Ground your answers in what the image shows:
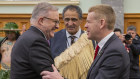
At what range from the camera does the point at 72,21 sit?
3.81m

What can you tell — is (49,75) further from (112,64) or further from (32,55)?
(112,64)

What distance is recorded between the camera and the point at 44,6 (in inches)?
97.7

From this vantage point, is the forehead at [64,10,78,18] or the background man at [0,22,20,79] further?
the background man at [0,22,20,79]

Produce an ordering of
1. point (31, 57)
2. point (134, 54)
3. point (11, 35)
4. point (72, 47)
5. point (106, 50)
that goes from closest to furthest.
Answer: point (31, 57), point (106, 50), point (72, 47), point (11, 35), point (134, 54)

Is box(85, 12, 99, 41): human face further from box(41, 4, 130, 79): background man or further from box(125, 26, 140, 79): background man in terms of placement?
box(125, 26, 140, 79): background man

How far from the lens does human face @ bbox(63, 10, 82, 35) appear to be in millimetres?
3807

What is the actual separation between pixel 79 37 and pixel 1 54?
242 centimetres

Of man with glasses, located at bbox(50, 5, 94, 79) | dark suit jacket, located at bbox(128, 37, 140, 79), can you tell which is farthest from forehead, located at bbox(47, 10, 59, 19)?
dark suit jacket, located at bbox(128, 37, 140, 79)

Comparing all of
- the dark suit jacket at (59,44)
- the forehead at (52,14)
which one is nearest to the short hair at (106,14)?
the forehead at (52,14)

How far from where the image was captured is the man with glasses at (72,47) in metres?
3.35

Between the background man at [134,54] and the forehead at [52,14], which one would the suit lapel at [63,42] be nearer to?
the forehead at [52,14]

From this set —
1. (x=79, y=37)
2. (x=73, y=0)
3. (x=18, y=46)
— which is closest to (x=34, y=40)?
(x=18, y=46)

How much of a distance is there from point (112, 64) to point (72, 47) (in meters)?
1.26

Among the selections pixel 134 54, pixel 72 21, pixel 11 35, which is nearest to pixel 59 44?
pixel 72 21
